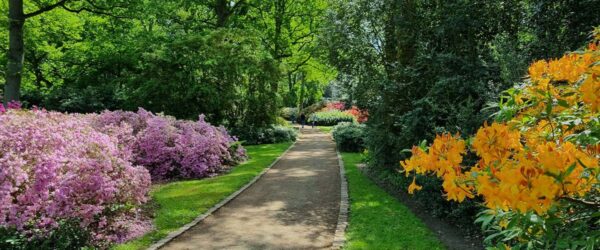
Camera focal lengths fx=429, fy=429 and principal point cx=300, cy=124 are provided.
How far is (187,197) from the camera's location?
917 cm

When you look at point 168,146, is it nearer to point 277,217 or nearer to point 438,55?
point 277,217

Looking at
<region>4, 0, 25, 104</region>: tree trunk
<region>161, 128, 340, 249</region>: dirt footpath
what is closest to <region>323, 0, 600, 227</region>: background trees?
<region>161, 128, 340, 249</region>: dirt footpath

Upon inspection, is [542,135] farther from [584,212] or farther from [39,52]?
[39,52]

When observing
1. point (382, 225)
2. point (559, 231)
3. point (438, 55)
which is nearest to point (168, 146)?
point (382, 225)

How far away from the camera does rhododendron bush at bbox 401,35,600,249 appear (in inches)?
64.6

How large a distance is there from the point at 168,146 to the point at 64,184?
20.3ft

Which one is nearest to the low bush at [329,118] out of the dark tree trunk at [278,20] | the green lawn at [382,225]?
the dark tree trunk at [278,20]

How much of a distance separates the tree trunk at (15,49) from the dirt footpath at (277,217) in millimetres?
9694

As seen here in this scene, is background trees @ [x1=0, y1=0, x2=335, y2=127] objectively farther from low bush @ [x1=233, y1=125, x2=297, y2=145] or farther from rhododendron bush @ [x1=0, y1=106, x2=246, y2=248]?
rhododendron bush @ [x1=0, y1=106, x2=246, y2=248]

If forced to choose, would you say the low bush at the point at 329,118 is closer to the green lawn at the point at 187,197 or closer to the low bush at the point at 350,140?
the low bush at the point at 350,140

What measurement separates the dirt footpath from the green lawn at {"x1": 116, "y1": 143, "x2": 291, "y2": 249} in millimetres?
328

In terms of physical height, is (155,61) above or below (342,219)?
above

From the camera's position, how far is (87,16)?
24984 mm

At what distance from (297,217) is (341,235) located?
1.35 meters
